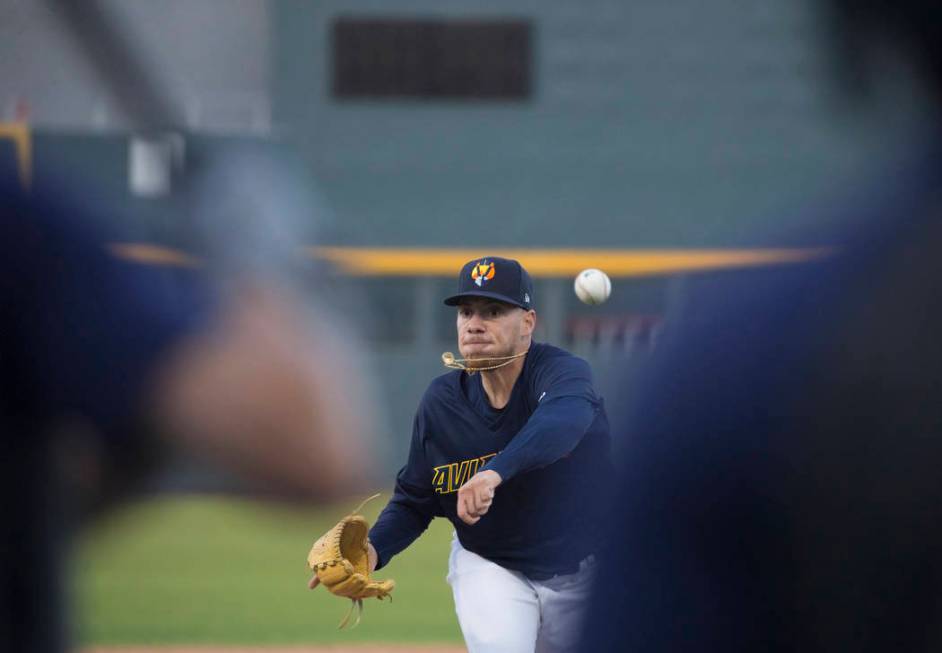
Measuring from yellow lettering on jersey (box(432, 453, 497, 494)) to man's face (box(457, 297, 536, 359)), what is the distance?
Answer: 0.61 ft

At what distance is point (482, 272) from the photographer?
2.40 m

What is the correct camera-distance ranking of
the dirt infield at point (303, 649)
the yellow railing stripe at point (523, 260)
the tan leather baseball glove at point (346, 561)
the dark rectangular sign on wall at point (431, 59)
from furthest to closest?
the dark rectangular sign on wall at point (431, 59) < the yellow railing stripe at point (523, 260) < the dirt infield at point (303, 649) < the tan leather baseball glove at point (346, 561)

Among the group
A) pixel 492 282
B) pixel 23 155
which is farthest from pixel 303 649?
pixel 23 155

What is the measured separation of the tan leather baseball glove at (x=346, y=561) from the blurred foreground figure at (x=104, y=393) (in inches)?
50.4

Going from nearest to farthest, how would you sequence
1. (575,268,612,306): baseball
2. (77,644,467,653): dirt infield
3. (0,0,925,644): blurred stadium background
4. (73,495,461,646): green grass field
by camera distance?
(575,268,612,306): baseball → (77,644,467,653): dirt infield → (73,495,461,646): green grass field → (0,0,925,644): blurred stadium background

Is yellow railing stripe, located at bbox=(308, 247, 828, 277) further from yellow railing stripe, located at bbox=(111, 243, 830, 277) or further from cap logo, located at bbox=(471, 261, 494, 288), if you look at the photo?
cap logo, located at bbox=(471, 261, 494, 288)

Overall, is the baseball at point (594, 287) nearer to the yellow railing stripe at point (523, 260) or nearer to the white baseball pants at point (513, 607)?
the white baseball pants at point (513, 607)

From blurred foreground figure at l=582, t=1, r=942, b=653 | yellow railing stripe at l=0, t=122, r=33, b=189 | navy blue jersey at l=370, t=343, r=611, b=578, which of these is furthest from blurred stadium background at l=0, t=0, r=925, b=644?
blurred foreground figure at l=582, t=1, r=942, b=653

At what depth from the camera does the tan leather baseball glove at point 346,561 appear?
228 cm

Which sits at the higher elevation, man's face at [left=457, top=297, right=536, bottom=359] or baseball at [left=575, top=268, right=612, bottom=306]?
baseball at [left=575, top=268, right=612, bottom=306]

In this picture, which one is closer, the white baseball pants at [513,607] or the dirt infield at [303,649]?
the white baseball pants at [513,607]

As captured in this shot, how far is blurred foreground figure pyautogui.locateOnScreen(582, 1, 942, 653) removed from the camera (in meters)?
0.75

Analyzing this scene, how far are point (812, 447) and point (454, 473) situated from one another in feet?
5.60

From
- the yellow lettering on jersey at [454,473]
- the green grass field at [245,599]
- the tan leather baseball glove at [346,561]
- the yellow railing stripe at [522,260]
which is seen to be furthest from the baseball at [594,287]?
the yellow railing stripe at [522,260]
